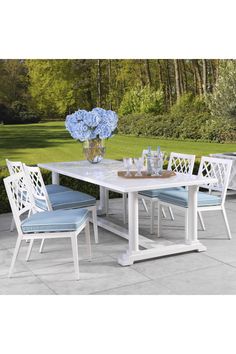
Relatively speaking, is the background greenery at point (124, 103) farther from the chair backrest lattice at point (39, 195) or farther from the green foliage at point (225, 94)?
the chair backrest lattice at point (39, 195)

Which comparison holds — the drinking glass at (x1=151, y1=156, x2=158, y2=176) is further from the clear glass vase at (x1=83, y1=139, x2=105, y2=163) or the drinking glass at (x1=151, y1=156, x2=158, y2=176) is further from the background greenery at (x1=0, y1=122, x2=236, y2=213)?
the background greenery at (x1=0, y1=122, x2=236, y2=213)

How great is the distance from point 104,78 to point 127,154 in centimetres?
126

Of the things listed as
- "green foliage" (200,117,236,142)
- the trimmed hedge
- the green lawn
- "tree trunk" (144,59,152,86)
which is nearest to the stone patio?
the trimmed hedge

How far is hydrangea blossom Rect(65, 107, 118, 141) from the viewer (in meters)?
5.43

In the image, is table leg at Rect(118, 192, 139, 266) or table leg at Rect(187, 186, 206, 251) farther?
table leg at Rect(187, 186, 206, 251)

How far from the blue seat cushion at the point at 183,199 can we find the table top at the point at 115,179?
0.65ft

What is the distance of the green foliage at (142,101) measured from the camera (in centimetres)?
884

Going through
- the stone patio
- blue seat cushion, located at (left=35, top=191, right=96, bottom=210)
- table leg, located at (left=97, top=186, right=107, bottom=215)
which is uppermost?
blue seat cushion, located at (left=35, top=191, right=96, bottom=210)

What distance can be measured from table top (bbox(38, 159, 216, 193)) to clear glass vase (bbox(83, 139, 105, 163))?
3.8 inches

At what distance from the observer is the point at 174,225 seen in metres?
5.68

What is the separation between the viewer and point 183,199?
476 cm
